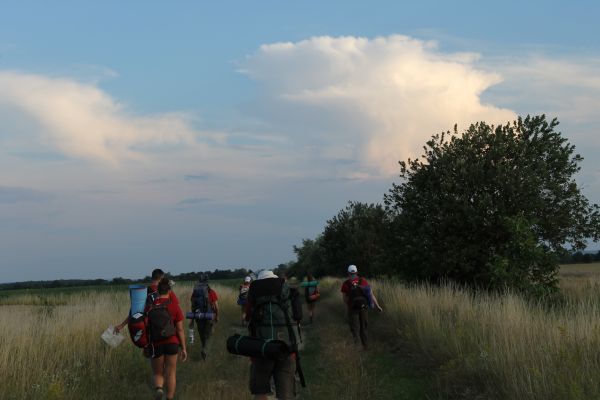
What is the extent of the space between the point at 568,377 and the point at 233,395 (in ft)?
15.4

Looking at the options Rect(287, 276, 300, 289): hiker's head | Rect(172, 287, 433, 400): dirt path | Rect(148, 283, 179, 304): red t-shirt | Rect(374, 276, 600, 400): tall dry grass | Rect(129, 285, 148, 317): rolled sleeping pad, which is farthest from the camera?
Rect(129, 285, 148, 317): rolled sleeping pad

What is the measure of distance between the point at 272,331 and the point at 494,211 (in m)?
13.4

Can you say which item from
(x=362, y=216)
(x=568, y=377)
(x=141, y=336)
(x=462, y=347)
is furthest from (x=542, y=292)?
(x=362, y=216)

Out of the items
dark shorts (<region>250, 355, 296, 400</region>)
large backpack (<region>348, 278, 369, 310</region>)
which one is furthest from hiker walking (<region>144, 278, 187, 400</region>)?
large backpack (<region>348, 278, 369, 310</region>)

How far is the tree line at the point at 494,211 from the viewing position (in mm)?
17688

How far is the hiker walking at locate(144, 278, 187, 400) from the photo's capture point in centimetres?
770

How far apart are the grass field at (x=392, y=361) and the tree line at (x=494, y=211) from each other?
4.24m

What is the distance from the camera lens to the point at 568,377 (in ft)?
19.9

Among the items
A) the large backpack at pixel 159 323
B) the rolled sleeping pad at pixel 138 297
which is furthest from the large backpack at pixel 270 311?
the rolled sleeping pad at pixel 138 297

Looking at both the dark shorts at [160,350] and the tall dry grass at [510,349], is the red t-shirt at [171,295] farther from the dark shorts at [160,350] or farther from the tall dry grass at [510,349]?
the tall dry grass at [510,349]

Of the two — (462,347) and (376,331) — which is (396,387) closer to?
(462,347)

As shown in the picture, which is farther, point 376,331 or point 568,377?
point 376,331

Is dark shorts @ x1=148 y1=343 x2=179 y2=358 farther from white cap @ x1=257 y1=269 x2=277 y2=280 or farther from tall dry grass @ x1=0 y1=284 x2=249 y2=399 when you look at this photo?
white cap @ x1=257 y1=269 x2=277 y2=280

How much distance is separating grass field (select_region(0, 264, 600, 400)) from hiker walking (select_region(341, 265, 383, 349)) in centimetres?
54
